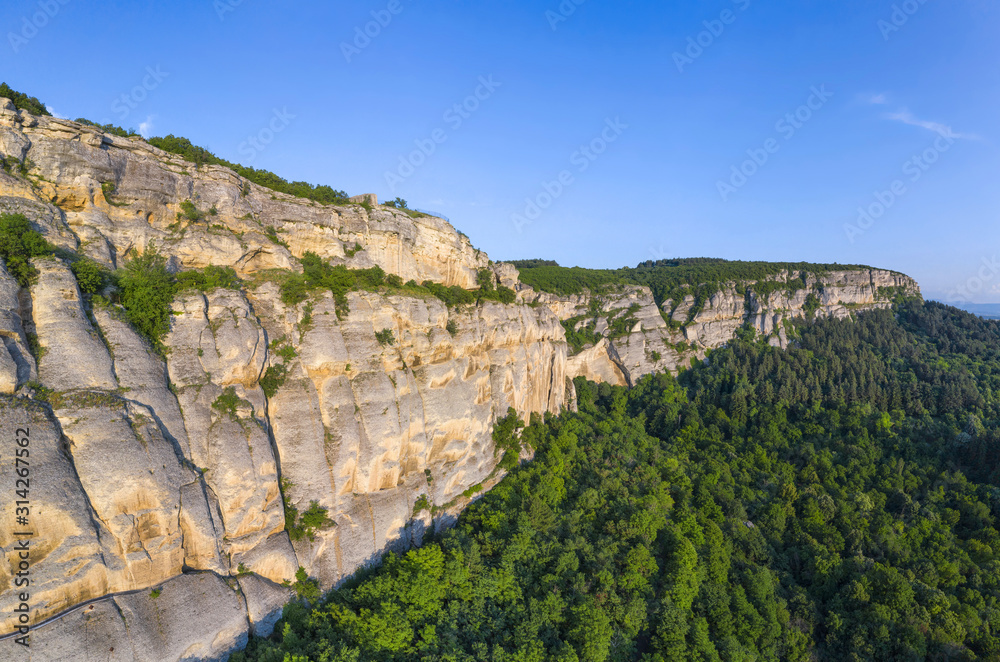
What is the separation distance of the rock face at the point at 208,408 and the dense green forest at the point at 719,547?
321cm

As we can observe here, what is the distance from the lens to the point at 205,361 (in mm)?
21172

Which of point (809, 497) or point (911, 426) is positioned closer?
point (809, 497)

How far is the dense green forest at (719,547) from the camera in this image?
2253cm

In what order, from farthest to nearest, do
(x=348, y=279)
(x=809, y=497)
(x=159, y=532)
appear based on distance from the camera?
(x=809, y=497)
(x=348, y=279)
(x=159, y=532)

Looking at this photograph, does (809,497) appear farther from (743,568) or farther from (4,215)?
(4,215)

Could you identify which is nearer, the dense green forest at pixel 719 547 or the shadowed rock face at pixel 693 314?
the dense green forest at pixel 719 547

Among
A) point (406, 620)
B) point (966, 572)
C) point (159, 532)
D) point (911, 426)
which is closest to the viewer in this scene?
point (159, 532)

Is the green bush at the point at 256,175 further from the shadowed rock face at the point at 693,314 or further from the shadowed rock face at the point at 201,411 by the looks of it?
the shadowed rock face at the point at 693,314

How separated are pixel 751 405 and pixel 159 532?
70305 millimetres

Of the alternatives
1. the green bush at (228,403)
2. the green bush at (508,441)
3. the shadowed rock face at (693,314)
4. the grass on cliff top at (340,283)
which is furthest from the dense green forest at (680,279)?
the green bush at (228,403)

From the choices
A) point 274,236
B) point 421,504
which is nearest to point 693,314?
point 421,504

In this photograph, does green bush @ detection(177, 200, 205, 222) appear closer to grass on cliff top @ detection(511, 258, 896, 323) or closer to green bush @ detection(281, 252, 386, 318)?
green bush @ detection(281, 252, 386, 318)

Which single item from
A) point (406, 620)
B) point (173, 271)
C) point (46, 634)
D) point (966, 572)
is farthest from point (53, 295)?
point (966, 572)

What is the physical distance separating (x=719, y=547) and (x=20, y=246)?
156 ft
